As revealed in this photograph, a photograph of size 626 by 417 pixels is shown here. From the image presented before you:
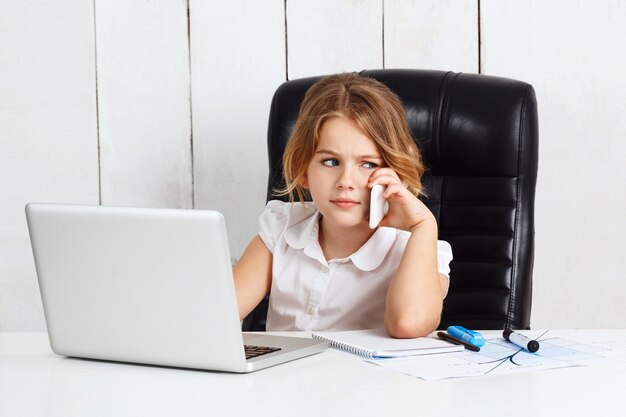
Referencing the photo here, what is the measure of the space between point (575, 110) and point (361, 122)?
1047mm

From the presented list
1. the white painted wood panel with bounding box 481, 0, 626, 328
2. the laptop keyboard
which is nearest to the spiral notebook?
the laptop keyboard

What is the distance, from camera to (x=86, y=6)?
2.58m

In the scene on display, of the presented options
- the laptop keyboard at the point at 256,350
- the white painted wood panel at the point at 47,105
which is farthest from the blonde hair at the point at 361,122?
the white painted wood panel at the point at 47,105

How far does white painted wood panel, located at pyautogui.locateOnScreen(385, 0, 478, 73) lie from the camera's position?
2.48 metres

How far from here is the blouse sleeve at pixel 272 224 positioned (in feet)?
6.05

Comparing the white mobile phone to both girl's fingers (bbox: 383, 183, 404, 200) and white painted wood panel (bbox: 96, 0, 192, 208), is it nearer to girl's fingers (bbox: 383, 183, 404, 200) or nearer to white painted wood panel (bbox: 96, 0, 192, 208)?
girl's fingers (bbox: 383, 183, 404, 200)

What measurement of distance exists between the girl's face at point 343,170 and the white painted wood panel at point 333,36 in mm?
889

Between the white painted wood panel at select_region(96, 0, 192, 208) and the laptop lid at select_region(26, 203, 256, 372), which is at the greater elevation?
the white painted wood panel at select_region(96, 0, 192, 208)

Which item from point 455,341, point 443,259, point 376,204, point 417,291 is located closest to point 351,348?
point 455,341

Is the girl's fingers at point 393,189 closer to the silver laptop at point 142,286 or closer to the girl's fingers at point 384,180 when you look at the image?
the girl's fingers at point 384,180

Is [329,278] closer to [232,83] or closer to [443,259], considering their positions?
[443,259]

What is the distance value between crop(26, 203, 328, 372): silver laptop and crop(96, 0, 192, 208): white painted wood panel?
1.41 m

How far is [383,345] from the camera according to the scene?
1294mm

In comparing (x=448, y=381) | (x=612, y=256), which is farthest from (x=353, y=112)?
(x=612, y=256)
